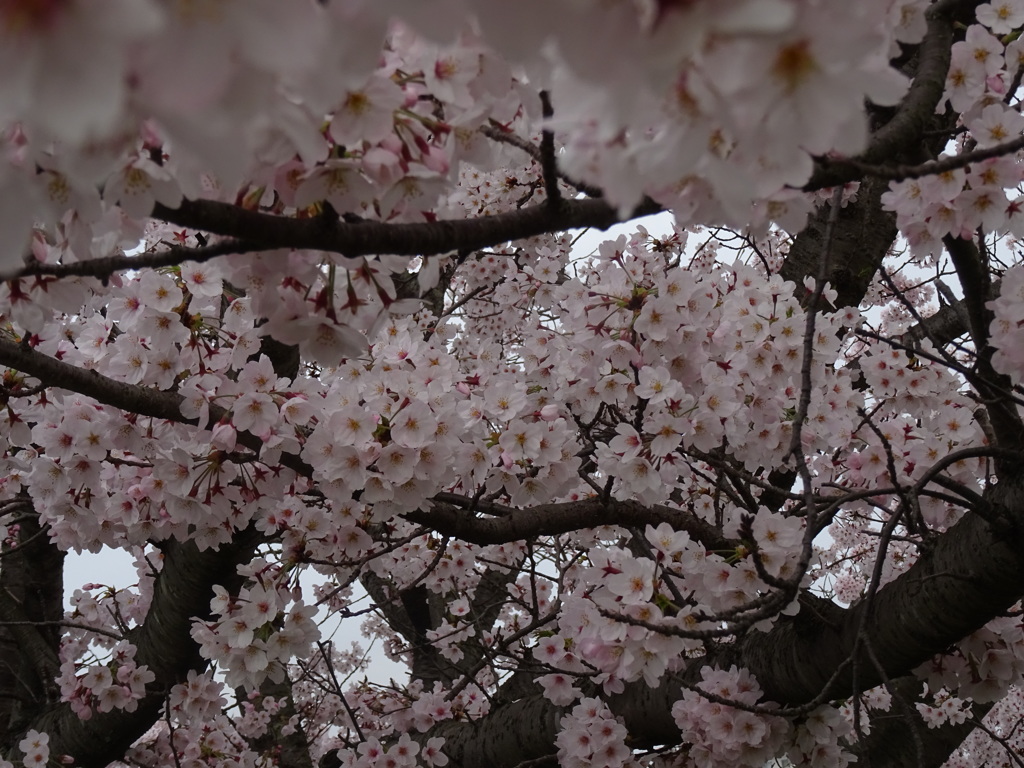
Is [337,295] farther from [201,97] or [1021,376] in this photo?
[1021,376]

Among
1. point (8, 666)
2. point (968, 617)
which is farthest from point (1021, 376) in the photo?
point (8, 666)

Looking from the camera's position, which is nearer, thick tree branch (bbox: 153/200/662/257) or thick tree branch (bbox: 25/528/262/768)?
thick tree branch (bbox: 153/200/662/257)

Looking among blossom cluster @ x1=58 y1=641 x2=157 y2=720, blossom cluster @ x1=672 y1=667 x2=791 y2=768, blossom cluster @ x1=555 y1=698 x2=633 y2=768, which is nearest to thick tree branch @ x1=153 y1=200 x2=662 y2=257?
blossom cluster @ x1=672 y1=667 x2=791 y2=768

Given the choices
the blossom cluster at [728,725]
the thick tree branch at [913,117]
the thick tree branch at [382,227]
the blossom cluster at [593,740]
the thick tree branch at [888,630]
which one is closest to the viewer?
the thick tree branch at [382,227]

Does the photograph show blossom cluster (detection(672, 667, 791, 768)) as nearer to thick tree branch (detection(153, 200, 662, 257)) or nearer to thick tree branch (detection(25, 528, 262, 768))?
thick tree branch (detection(153, 200, 662, 257))

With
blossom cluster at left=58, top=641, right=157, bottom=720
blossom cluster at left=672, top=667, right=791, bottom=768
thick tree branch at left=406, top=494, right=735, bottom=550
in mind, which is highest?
blossom cluster at left=58, top=641, right=157, bottom=720

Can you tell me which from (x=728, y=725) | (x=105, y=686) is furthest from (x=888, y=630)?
(x=105, y=686)

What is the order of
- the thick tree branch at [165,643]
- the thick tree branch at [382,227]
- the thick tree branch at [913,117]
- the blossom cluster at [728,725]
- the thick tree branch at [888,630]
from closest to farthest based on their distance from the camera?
the thick tree branch at [382,227], the thick tree branch at [913,117], the thick tree branch at [888,630], the blossom cluster at [728,725], the thick tree branch at [165,643]

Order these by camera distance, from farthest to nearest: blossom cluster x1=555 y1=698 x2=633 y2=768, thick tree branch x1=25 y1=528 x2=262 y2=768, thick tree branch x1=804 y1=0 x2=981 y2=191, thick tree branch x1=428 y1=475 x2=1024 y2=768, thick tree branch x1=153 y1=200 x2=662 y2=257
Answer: thick tree branch x1=25 y1=528 x2=262 y2=768 → blossom cluster x1=555 y1=698 x2=633 y2=768 → thick tree branch x1=428 y1=475 x2=1024 y2=768 → thick tree branch x1=804 y1=0 x2=981 y2=191 → thick tree branch x1=153 y1=200 x2=662 y2=257

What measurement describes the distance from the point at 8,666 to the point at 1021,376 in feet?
15.7

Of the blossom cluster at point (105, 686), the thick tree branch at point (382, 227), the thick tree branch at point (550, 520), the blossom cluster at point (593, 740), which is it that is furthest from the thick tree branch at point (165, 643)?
the thick tree branch at point (382, 227)

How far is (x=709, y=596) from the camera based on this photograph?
7.22ft

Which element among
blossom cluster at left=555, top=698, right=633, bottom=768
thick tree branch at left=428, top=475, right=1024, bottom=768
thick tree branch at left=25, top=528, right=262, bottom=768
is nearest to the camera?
thick tree branch at left=428, top=475, right=1024, bottom=768

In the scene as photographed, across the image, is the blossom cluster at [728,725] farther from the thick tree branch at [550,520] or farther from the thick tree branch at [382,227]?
the thick tree branch at [382,227]
